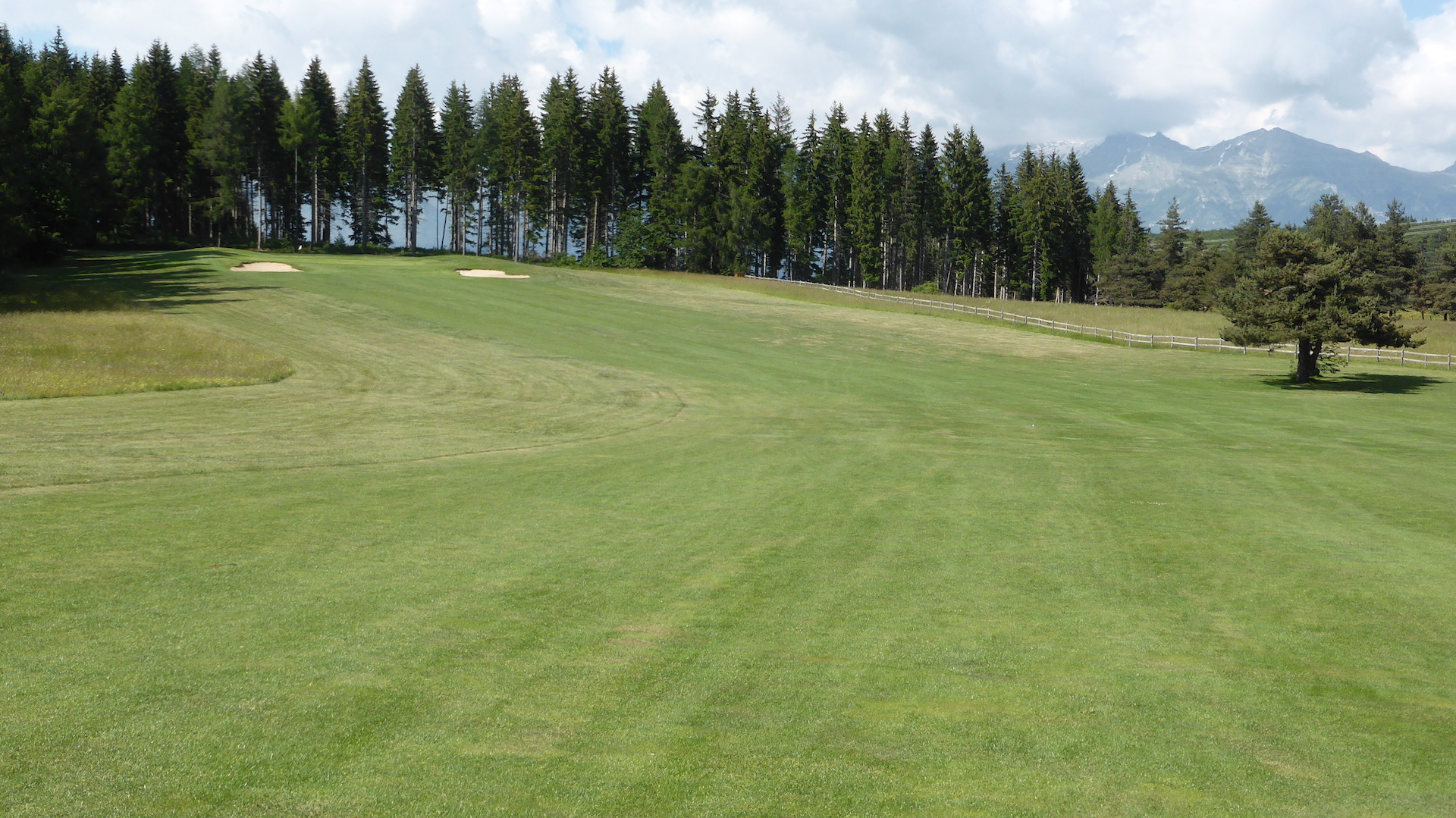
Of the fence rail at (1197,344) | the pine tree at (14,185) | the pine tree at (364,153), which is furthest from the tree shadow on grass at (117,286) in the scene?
the fence rail at (1197,344)

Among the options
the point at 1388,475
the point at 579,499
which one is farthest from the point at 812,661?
the point at 1388,475

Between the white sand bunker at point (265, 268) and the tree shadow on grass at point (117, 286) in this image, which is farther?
the white sand bunker at point (265, 268)

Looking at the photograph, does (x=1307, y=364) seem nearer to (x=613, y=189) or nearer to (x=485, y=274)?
(x=485, y=274)

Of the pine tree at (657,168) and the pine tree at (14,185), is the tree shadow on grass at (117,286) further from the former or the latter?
the pine tree at (657,168)

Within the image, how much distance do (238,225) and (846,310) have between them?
251 ft

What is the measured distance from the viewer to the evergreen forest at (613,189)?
9088 centimetres

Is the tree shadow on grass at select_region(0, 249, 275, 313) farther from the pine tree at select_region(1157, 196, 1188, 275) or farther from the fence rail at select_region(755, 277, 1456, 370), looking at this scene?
the pine tree at select_region(1157, 196, 1188, 275)

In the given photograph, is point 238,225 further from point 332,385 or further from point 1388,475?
point 1388,475

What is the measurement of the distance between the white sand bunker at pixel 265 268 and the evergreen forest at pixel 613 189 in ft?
66.1

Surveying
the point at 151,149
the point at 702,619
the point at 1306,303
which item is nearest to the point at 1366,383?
the point at 1306,303

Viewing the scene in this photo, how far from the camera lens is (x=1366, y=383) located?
43594 mm

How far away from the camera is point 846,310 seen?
69375mm

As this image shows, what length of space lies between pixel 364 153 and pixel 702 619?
350ft

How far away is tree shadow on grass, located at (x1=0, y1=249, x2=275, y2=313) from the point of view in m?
43.8
